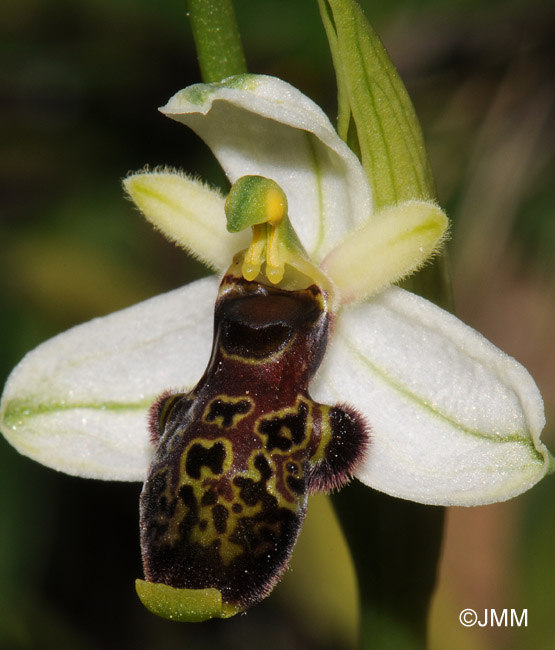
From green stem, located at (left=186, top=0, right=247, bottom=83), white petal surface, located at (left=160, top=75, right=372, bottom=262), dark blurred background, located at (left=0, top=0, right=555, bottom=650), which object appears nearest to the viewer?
white petal surface, located at (left=160, top=75, right=372, bottom=262)

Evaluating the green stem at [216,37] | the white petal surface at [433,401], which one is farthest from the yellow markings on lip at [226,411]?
the green stem at [216,37]

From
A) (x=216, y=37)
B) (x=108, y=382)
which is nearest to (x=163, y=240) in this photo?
(x=108, y=382)

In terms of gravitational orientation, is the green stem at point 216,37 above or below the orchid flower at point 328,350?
above

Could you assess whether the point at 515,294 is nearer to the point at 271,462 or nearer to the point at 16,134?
the point at 16,134

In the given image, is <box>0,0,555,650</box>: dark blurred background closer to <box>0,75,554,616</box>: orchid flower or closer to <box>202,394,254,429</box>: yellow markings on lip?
<box>0,75,554,616</box>: orchid flower

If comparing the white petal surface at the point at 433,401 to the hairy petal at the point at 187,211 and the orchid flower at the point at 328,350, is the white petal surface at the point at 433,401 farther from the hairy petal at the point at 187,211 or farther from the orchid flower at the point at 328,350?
the hairy petal at the point at 187,211

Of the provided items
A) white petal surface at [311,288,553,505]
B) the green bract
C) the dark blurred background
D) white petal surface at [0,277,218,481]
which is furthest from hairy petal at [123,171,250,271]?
the dark blurred background

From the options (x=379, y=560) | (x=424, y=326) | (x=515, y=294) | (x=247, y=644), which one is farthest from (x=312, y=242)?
(x=515, y=294)
